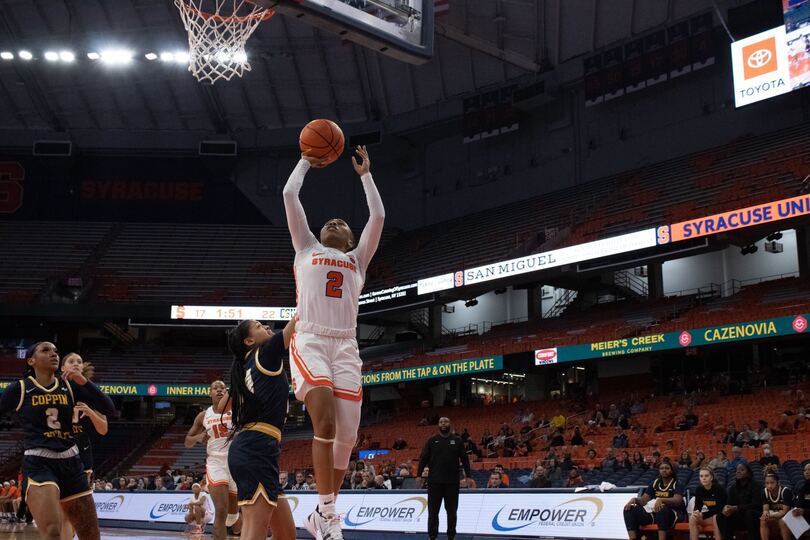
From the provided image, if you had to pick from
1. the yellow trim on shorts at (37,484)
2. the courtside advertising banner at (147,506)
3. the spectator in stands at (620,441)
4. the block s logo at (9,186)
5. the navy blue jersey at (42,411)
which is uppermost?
the block s logo at (9,186)

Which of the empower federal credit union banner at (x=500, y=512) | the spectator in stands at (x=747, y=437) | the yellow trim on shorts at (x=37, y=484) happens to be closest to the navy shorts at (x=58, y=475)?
the yellow trim on shorts at (x=37, y=484)

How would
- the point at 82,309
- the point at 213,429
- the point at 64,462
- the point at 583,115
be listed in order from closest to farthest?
the point at 64,462 < the point at 213,429 < the point at 583,115 < the point at 82,309

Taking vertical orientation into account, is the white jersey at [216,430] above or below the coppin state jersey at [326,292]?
below

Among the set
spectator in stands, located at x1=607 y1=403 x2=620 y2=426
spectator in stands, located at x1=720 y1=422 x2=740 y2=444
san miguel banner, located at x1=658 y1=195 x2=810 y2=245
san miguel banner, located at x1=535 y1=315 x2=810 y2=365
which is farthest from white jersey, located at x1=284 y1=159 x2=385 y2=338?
san miguel banner, located at x1=658 y1=195 x2=810 y2=245

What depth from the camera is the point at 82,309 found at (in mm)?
38531

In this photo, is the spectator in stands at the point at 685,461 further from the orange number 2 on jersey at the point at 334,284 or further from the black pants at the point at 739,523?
the orange number 2 on jersey at the point at 334,284

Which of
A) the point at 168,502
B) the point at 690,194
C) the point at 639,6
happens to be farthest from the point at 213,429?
the point at 639,6

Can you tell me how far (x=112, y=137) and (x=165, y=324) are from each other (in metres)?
10.4

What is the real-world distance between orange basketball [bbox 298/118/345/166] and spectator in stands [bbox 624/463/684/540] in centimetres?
770

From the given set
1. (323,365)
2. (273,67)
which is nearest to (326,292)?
(323,365)

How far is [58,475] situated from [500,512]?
26.1ft

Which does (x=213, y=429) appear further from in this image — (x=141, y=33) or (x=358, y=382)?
(x=141, y=33)

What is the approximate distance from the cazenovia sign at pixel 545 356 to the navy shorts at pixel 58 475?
74.5ft

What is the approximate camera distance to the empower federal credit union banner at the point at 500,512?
12.1 meters
